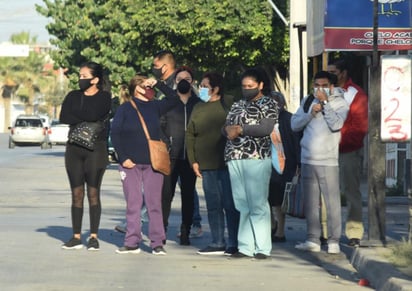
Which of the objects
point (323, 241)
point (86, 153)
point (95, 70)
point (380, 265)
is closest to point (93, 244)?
point (86, 153)

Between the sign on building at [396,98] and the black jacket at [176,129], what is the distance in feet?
9.60

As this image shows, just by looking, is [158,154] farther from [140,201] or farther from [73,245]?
[73,245]

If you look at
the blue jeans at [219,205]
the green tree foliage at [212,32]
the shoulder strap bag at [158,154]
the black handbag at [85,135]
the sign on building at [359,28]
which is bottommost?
the blue jeans at [219,205]

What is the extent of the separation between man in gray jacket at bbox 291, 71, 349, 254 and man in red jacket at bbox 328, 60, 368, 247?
0.29 metres

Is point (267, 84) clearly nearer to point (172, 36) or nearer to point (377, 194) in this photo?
point (377, 194)

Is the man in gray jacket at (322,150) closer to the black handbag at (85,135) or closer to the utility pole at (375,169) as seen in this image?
the utility pole at (375,169)

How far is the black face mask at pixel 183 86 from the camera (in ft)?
46.0

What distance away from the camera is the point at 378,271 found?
35.5 feet

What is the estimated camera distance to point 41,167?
3781 cm

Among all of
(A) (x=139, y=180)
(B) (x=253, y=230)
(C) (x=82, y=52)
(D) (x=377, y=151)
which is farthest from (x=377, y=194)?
(C) (x=82, y=52)

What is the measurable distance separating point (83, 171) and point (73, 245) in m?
0.78

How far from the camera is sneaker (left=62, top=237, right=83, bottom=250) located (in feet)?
44.1

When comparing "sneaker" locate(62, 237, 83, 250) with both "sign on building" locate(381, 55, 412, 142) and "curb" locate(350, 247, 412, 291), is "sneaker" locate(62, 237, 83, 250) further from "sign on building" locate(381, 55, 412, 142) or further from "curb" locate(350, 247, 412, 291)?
"sign on building" locate(381, 55, 412, 142)

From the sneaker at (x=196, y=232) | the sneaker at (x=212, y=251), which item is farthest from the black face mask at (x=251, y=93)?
the sneaker at (x=196, y=232)
